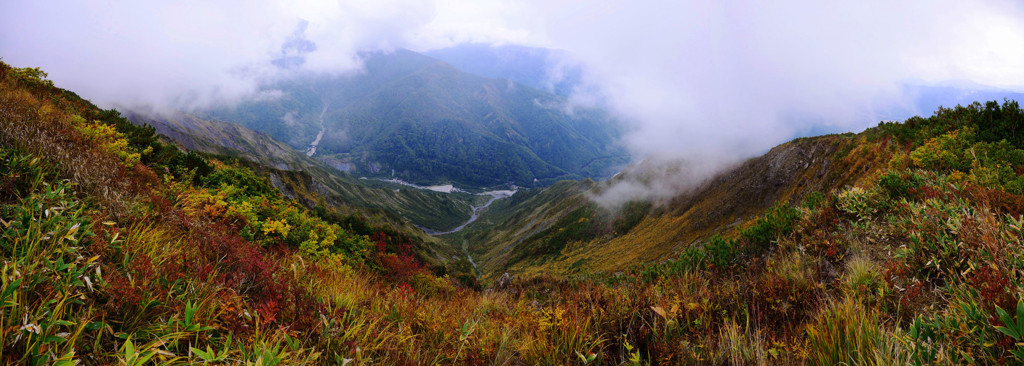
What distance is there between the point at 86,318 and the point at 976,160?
1484 centimetres

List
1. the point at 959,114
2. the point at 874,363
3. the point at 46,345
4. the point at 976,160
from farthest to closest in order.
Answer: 1. the point at 959,114
2. the point at 976,160
3. the point at 874,363
4. the point at 46,345

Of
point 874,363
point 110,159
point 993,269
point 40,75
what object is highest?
point 40,75

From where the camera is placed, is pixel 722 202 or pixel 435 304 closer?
pixel 435 304

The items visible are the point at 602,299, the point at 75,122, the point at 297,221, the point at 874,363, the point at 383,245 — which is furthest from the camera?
the point at 383,245

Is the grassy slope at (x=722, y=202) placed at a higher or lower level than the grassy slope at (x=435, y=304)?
lower

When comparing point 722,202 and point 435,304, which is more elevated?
point 435,304

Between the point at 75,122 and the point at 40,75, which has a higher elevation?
the point at 40,75

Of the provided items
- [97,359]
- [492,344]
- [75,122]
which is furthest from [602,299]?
[75,122]

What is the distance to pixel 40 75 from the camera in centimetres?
1002

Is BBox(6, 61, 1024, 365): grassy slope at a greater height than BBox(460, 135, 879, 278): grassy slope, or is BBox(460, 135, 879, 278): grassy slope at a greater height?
BBox(6, 61, 1024, 365): grassy slope

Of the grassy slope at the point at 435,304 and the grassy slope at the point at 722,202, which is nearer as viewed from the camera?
the grassy slope at the point at 435,304

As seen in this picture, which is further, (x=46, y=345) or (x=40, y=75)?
(x=40, y=75)

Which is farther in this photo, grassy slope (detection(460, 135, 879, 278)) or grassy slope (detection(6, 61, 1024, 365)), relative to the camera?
grassy slope (detection(460, 135, 879, 278))

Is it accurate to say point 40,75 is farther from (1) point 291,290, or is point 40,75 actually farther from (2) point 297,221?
(1) point 291,290
